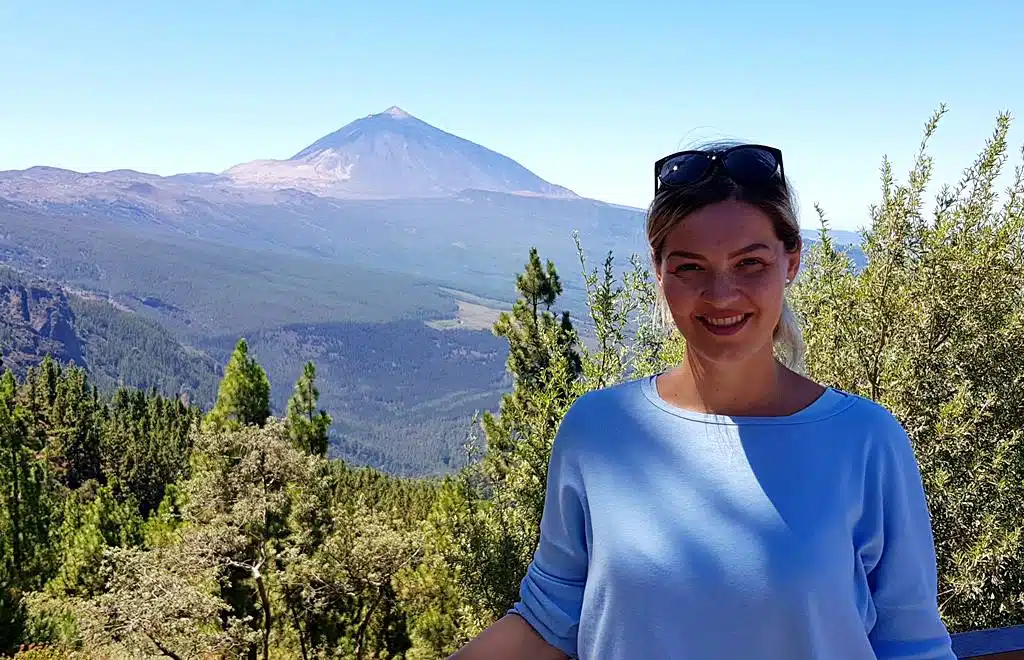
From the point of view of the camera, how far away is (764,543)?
119 cm

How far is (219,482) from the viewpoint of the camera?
13.2 metres

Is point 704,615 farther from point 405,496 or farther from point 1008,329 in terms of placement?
point 405,496

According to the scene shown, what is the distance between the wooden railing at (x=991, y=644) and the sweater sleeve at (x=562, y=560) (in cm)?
123

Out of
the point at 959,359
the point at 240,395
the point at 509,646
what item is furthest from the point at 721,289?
the point at 240,395

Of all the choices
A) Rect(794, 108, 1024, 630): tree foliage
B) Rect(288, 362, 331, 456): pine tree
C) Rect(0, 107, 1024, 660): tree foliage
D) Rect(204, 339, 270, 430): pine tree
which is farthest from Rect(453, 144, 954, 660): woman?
Rect(288, 362, 331, 456): pine tree

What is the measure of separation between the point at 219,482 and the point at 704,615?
13272mm

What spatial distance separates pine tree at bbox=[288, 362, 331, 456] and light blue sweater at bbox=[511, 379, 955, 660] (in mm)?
18649

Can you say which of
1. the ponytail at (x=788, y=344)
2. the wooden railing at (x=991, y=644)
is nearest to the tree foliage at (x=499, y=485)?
the wooden railing at (x=991, y=644)

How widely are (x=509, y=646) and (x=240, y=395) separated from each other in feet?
59.6

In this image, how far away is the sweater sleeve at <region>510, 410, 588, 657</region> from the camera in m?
1.37

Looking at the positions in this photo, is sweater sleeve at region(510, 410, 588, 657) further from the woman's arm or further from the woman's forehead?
the woman's forehead

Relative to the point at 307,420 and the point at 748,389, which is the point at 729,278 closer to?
the point at 748,389

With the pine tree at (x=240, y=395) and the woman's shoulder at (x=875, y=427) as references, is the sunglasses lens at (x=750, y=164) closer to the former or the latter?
the woman's shoulder at (x=875, y=427)

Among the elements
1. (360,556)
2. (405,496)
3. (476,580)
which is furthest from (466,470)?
(405,496)
